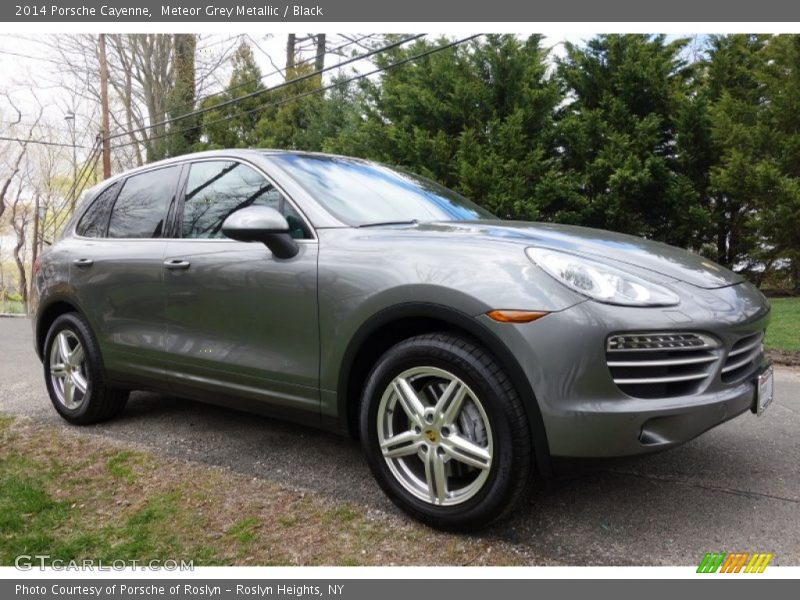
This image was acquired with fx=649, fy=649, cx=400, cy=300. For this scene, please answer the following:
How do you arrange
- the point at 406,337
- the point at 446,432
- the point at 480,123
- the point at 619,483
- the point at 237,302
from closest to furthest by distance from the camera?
the point at 446,432 < the point at 406,337 < the point at 619,483 < the point at 237,302 < the point at 480,123

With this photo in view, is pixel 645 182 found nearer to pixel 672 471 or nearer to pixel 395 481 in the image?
pixel 672 471

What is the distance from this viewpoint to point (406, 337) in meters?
2.84

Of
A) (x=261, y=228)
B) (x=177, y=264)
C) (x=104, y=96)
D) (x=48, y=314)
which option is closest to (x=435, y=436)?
(x=261, y=228)

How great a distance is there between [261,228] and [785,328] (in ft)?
24.5

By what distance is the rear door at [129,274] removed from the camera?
3.77 meters

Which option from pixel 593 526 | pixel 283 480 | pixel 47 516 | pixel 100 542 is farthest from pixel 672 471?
pixel 47 516

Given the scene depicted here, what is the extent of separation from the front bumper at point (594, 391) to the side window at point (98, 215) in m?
3.18

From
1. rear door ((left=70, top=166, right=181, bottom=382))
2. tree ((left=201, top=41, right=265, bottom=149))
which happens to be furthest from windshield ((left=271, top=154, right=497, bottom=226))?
tree ((left=201, top=41, right=265, bottom=149))

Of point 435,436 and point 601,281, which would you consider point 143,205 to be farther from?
point 601,281

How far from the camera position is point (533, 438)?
2369mm

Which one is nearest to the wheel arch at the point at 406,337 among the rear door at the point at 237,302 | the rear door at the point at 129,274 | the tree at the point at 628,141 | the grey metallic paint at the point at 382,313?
the grey metallic paint at the point at 382,313

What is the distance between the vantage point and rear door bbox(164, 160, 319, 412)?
119 inches

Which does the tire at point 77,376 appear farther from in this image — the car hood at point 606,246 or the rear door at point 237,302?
the car hood at point 606,246

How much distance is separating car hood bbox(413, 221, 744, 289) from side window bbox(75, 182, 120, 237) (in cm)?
244
